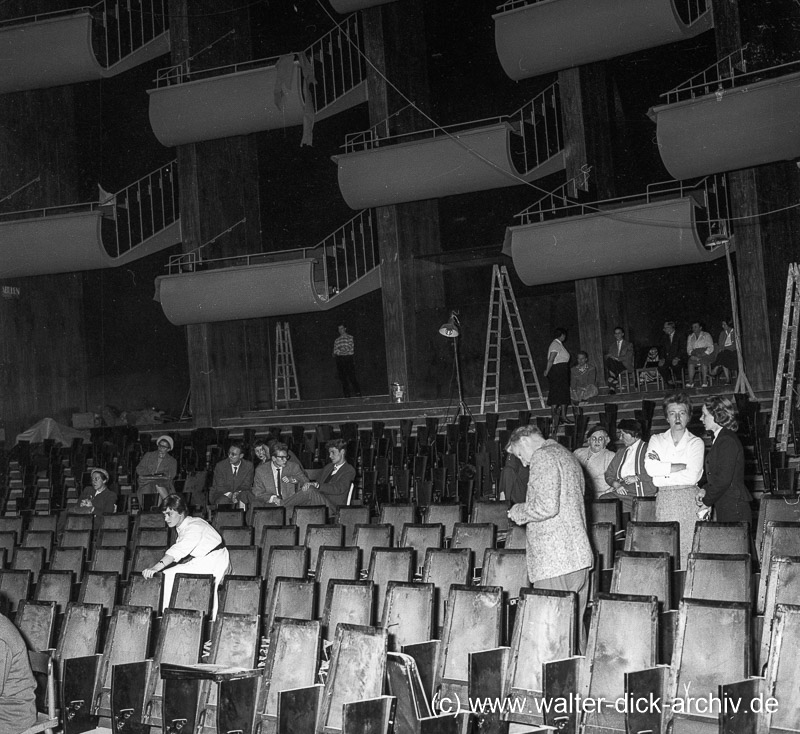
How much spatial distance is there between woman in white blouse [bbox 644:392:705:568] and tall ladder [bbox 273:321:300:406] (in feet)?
37.1

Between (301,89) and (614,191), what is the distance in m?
4.39

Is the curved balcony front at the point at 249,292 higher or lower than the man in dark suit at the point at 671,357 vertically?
higher

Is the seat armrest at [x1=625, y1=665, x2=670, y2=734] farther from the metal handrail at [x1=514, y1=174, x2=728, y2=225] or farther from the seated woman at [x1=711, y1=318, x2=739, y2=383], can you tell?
the seated woman at [x1=711, y1=318, x2=739, y2=383]

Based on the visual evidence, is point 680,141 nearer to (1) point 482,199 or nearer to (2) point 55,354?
(1) point 482,199

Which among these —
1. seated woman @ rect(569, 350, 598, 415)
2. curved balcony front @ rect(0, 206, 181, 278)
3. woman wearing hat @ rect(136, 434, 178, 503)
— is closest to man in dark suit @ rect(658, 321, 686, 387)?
seated woman @ rect(569, 350, 598, 415)

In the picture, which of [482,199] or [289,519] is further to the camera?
[482,199]

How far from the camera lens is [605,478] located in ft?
20.7

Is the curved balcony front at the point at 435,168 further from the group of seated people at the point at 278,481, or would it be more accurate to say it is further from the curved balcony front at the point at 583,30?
the group of seated people at the point at 278,481

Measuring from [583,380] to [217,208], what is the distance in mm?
6031

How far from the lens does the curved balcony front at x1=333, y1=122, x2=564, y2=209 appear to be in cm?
1220

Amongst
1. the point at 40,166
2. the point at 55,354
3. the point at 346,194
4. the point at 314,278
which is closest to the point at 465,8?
the point at 346,194

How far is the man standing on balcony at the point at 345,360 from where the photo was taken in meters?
14.4

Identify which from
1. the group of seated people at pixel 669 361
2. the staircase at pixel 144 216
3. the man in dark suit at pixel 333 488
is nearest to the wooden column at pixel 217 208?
the staircase at pixel 144 216

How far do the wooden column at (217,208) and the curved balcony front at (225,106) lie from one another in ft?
2.01
